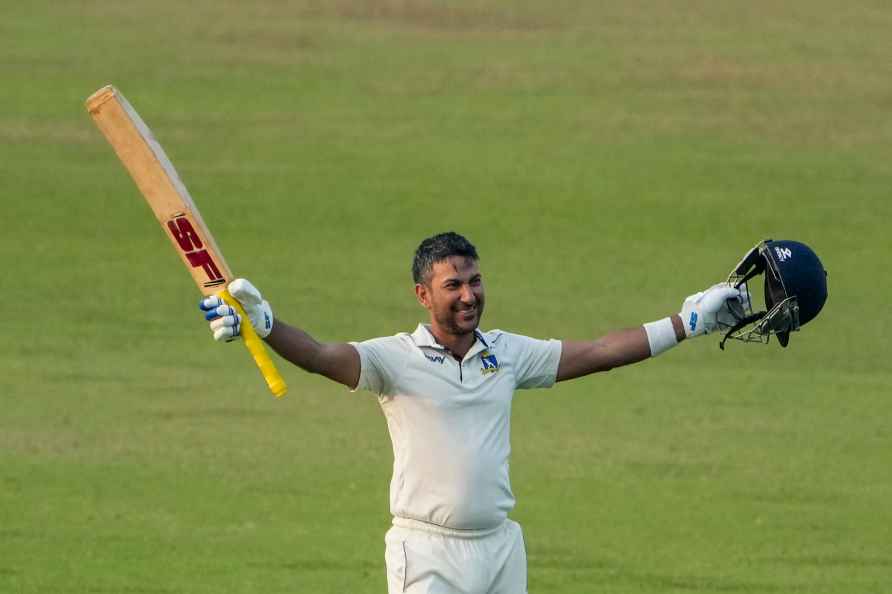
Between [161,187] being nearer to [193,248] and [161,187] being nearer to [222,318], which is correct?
[193,248]

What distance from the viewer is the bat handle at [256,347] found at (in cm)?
687

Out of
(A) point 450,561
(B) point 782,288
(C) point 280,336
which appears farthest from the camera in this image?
(B) point 782,288

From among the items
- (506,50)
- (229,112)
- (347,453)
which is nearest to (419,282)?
(347,453)

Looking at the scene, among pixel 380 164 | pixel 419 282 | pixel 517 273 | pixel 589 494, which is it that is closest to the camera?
pixel 419 282

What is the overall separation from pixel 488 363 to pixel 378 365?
409 millimetres

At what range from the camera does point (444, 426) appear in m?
7.12

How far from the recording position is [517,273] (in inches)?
809

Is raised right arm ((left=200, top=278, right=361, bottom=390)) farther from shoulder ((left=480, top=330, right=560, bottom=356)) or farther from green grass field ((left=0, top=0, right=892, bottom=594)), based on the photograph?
green grass field ((left=0, top=0, right=892, bottom=594))

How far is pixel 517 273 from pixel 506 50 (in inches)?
292

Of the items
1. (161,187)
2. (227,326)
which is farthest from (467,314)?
(161,187)

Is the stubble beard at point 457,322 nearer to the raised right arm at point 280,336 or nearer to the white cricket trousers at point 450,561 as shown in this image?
the raised right arm at point 280,336

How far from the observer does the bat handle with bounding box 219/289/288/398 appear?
22.5 ft

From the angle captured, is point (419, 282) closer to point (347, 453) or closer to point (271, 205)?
point (347, 453)

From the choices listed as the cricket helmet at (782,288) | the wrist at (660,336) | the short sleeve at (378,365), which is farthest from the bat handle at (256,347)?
the cricket helmet at (782,288)
